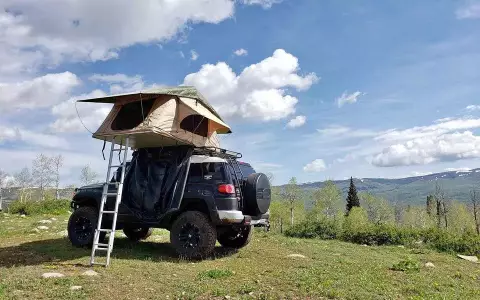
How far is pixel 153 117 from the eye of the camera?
34.8ft

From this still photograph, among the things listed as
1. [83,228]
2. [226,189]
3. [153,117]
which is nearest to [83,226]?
[83,228]

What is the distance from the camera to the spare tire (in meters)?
11.0

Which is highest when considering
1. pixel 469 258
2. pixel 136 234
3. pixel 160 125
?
pixel 160 125

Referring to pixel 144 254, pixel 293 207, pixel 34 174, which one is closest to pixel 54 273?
pixel 144 254

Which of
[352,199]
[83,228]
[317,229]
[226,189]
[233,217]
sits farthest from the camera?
[352,199]

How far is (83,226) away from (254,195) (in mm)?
5457

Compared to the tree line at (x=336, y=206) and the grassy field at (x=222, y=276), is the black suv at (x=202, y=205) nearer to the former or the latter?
the grassy field at (x=222, y=276)

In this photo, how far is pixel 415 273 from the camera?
9430 millimetres

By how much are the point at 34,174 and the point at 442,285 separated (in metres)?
68.7

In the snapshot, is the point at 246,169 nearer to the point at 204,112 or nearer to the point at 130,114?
the point at 204,112

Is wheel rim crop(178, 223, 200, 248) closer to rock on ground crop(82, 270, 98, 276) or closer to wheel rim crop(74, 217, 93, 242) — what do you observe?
rock on ground crop(82, 270, 98, 276)

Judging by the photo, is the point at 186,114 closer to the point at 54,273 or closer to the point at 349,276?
the point at 54,273

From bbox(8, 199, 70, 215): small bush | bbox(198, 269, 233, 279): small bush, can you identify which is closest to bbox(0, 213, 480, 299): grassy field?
bbox(198, 269, 233, 279): small bush

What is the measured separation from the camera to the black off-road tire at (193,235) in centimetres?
1048
